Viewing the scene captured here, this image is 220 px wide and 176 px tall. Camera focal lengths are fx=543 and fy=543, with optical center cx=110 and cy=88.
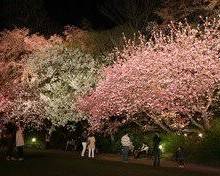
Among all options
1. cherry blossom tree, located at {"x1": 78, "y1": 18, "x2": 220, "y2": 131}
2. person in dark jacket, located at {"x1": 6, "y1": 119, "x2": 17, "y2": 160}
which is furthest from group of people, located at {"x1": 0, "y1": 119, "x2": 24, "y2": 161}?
cherry blossom tree, located at {"x1": 78, "y1": 18, "x2": 220, "y2": 131}

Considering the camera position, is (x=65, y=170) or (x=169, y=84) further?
(x=169, y=84)

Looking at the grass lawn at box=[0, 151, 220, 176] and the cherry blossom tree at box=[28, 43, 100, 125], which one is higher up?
the cherry blossom tree at box=[28, 43, 100, 125]

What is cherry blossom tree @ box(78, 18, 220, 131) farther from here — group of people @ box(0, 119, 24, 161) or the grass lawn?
group of people @ box(0, 119, 24, 161)

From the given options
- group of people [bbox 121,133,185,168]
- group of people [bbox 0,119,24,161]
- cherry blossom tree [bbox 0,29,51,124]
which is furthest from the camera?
cherry blossom tree [bbox 0,29,51,124]

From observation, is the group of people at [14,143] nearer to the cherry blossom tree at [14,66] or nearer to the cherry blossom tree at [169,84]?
the cherry blossom tree at [169,84]

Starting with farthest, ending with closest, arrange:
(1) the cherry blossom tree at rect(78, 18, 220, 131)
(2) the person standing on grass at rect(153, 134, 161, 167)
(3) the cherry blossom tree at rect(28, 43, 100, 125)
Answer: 1. (3) the cherry blossom tree at rect(28, 43, 100, 125)
2. (1) the cherry blossom tree at rect(78, 18, 220, 131)
3. (2) the person standing on grass at rect(153, 134, 161, 167)

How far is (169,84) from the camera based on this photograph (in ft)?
111

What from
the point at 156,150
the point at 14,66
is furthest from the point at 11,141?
the point at 14,66

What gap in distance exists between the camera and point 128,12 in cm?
5762

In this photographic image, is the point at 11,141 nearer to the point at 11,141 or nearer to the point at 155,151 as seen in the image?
the point at 11,141

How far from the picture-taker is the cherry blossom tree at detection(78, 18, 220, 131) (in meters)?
33.2

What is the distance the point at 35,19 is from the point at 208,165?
3839 centimetres

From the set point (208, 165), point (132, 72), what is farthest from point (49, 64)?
point (208, 165)

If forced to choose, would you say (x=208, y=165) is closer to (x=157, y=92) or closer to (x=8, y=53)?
(x=157, y=92)
